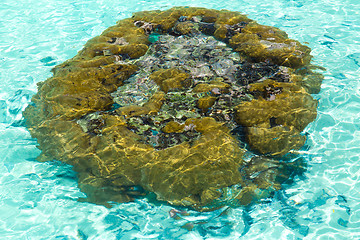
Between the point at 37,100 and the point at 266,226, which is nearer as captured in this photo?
the point at 266,226

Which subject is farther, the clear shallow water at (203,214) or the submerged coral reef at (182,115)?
the submerged coral reef at (182,115)

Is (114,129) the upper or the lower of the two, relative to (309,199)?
upper

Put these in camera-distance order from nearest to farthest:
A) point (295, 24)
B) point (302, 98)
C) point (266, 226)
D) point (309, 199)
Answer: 1. point (266, 226)
2. point (309, 199)
3. point (302, 98)
4. point (295, 24)

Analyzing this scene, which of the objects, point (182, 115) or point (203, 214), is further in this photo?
point (182, 115)

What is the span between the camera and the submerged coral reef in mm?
4016

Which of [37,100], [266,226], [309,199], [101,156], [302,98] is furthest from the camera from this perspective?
Result: [37,100]

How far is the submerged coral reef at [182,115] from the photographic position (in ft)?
13.2

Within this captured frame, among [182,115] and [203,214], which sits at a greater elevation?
[182,115]

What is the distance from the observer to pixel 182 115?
16.0 feet

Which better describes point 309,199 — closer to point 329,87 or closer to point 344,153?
point 344,153

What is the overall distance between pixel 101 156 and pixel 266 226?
249 cm

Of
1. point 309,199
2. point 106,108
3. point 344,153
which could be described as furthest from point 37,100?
point 344,153

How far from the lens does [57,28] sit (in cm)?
859

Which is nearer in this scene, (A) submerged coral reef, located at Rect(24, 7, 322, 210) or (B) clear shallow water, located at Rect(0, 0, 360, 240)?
(B) clear shallow water, located at Rect(0, 0, 360, 240)
